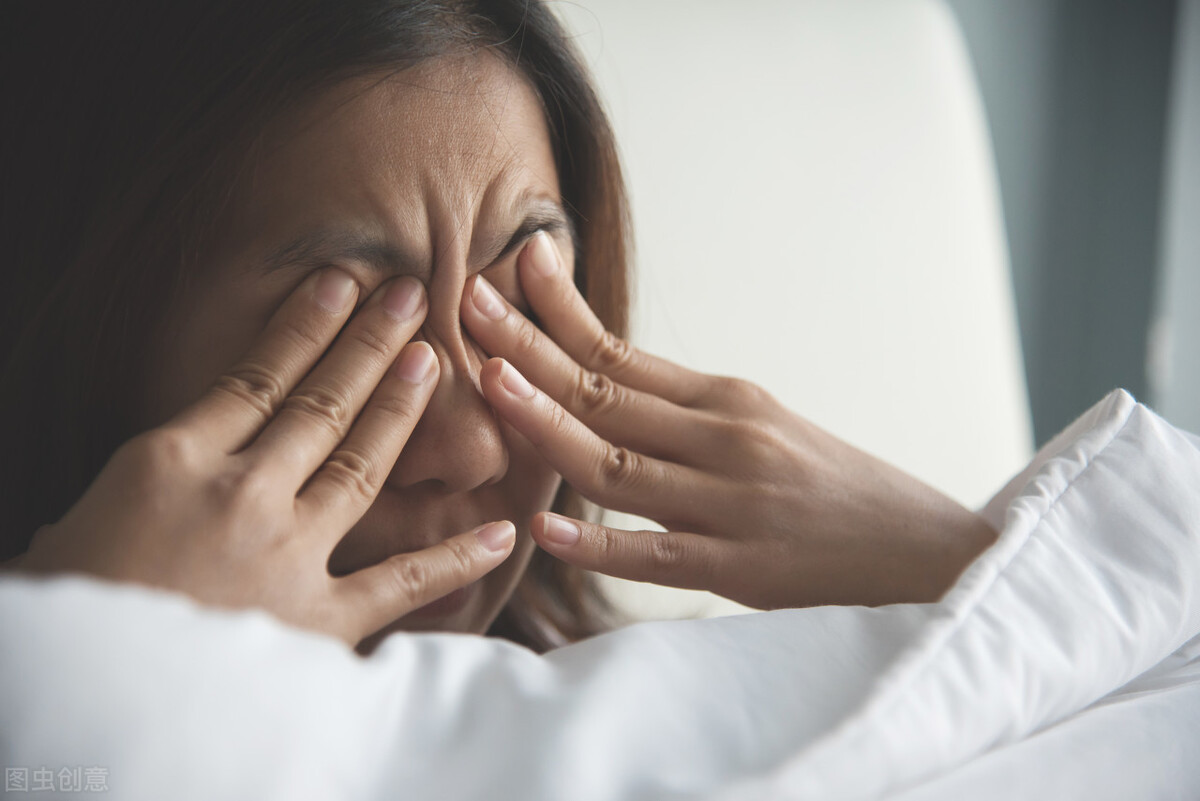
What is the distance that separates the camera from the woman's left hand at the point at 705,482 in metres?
0.61

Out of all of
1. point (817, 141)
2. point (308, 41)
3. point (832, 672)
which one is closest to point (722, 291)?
point (817, 141)

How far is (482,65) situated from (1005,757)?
0.58m

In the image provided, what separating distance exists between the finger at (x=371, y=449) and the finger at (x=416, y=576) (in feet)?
0.10

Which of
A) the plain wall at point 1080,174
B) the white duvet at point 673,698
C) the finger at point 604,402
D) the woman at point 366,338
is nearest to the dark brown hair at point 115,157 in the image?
the woman at point 366,338

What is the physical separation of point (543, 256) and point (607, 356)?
0.11 m

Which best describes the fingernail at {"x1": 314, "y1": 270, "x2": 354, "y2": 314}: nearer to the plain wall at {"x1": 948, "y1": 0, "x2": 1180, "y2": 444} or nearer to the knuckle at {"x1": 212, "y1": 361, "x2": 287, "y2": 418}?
the knuckle at {"x1": 212, "y1": 361, "x2": 287, "y2": 418}

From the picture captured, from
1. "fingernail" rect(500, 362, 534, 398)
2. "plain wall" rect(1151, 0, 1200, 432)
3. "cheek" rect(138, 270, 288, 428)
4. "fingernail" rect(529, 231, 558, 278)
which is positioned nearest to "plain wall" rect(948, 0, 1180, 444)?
"plain wall" rect(1151, 0, 1200, 432)

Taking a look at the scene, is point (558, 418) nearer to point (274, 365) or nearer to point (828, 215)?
point (274, 365)

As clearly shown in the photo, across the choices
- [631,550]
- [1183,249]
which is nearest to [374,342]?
[631,550]

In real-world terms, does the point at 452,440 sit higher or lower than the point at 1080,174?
lower

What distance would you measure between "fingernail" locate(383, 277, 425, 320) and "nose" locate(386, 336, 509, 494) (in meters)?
0.03

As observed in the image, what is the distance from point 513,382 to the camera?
58cm

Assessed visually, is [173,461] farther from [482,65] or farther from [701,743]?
Answer: [482,65]

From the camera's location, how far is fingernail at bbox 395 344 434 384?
542 mm
